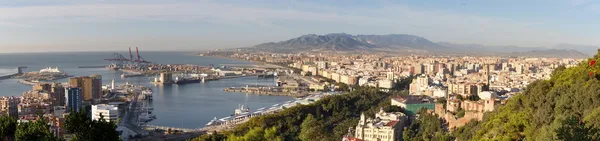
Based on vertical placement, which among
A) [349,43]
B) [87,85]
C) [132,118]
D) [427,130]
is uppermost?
[349,43]

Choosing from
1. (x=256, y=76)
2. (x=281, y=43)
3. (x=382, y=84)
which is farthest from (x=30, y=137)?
(x=281, y=43)

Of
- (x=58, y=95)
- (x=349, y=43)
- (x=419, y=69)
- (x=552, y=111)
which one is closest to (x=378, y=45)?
(x=349, y=43)

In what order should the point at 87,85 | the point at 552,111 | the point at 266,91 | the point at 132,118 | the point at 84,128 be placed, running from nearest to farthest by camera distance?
the point at 84,128 → the point at 552,111 → the point at 132,118 → the point at 87,85 → the point at 266,91

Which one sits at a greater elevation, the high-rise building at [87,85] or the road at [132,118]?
the high-rise building at [87,85]

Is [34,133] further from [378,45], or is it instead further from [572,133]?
[378,45]

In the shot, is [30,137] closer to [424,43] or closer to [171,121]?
[171,121]

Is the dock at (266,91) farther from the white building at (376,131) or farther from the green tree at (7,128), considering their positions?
the green tree at (7,128)

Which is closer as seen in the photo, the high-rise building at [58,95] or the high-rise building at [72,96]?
the high-rise building at [72,96]

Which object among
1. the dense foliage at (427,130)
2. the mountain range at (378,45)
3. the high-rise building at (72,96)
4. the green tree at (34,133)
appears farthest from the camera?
the mountain range at (378,45)

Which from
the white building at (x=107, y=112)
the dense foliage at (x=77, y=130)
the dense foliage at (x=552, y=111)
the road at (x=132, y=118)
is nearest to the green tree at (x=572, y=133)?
the dense foliage at (x=552, y=111)

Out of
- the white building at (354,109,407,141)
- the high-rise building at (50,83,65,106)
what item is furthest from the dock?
the white building at (354,109,407,141)

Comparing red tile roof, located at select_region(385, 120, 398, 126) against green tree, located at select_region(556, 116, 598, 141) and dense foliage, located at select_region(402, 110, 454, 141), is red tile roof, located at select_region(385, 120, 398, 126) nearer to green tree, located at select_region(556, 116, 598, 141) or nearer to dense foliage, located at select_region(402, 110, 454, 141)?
dense foliage, located at select_region(402, 110, 454, 141)
